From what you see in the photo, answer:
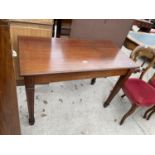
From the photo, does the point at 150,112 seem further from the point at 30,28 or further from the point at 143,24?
the point at 143,24

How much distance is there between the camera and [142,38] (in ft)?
10.2

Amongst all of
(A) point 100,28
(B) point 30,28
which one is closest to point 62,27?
(A) point 100,28

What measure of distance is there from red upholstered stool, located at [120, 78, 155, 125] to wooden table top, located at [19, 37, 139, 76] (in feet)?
1.14

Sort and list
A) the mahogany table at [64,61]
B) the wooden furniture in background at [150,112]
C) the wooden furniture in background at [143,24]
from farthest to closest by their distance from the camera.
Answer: the wooden furniture in background at [143,24], the wooden furniture in background at [150,112], the mahogany table at [64,61]

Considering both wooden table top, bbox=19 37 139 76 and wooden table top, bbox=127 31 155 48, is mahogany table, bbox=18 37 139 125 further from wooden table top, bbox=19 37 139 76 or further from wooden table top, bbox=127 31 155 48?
wooden table top, bbox=127 31 155 48

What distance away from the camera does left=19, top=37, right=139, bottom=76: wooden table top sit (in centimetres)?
119

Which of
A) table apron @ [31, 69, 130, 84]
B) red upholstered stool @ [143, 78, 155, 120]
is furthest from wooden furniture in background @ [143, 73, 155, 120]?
table apron @ [31, 69, 130, 84]

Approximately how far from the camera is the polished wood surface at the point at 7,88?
1.59 feet

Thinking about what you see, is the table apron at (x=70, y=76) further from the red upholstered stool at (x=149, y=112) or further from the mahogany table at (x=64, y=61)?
the red upholstered stool at (x=149, y=112)

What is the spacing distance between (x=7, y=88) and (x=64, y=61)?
2.42 feet

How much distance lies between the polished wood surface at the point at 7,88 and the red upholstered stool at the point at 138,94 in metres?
1.26

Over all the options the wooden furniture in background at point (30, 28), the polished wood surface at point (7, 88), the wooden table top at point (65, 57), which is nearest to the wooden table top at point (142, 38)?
the wooden table top at point (65, 57)
